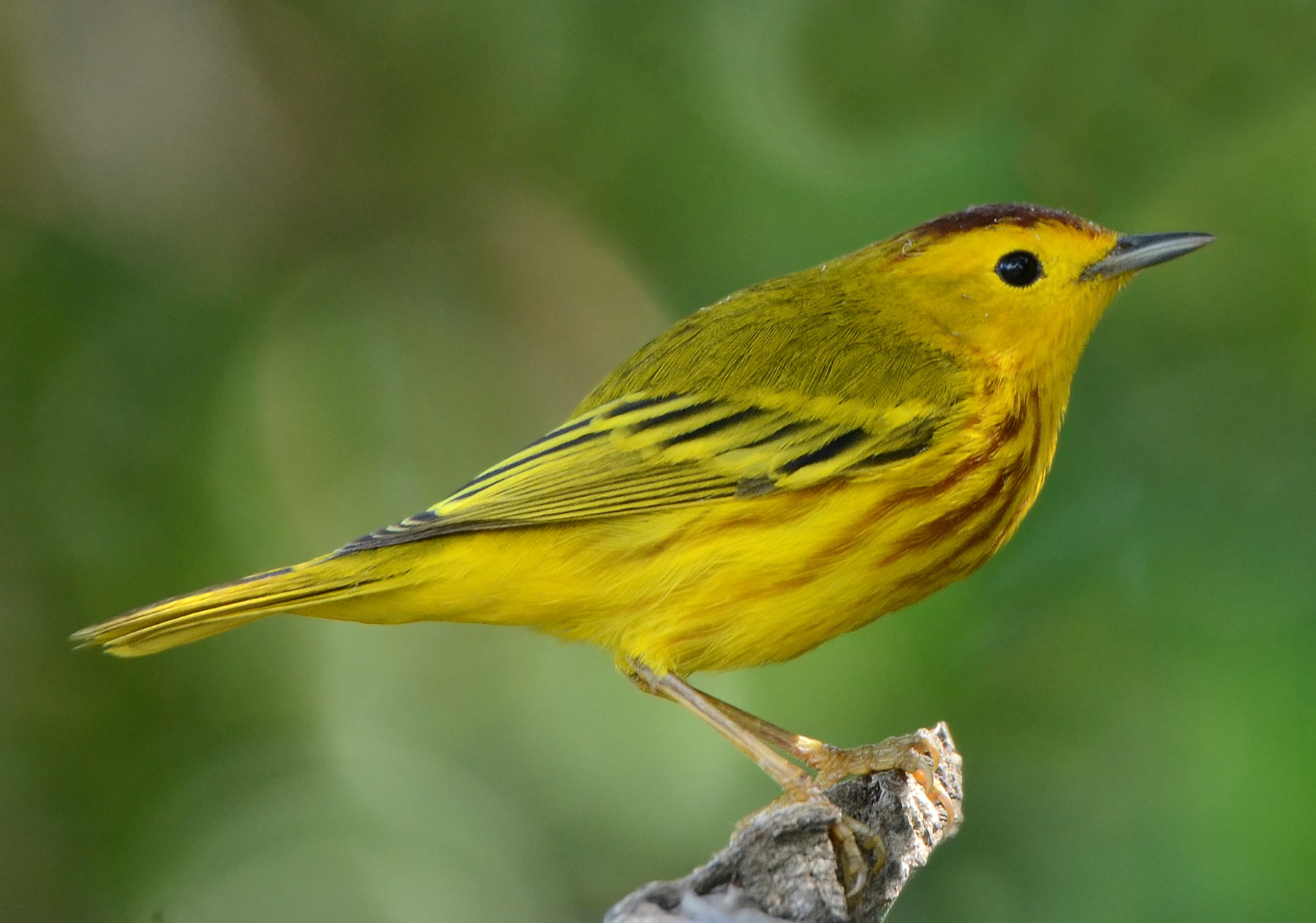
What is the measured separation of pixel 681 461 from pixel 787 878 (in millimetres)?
1036

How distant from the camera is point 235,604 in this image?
2789 millimetres

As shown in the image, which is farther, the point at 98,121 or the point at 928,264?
the point at 98,121

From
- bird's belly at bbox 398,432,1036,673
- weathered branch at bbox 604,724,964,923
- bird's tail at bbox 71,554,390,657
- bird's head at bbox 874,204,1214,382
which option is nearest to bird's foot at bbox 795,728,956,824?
weathered branch at bbox 604,724,964,923

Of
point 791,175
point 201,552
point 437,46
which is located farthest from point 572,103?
point 201,552

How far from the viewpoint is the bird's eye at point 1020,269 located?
3.14 meters

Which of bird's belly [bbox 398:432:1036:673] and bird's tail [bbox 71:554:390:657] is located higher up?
bird's tail [bbox 71:554:390:657]

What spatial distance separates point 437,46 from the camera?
4223 millimetres

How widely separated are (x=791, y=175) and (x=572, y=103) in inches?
30.5

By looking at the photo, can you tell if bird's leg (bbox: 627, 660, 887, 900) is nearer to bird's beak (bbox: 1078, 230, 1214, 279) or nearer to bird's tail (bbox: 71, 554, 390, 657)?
bird's tail (bbox: 71, 554, 390, 657)

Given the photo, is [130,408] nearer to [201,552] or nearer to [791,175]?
[201,552]

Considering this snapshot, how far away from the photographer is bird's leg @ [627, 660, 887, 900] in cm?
250

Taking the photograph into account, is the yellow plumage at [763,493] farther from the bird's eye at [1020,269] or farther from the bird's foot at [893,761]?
the bird's foot at [893,761]

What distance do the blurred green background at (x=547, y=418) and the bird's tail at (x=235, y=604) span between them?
0.70m

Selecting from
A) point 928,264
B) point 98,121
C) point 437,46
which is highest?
point 98,121
